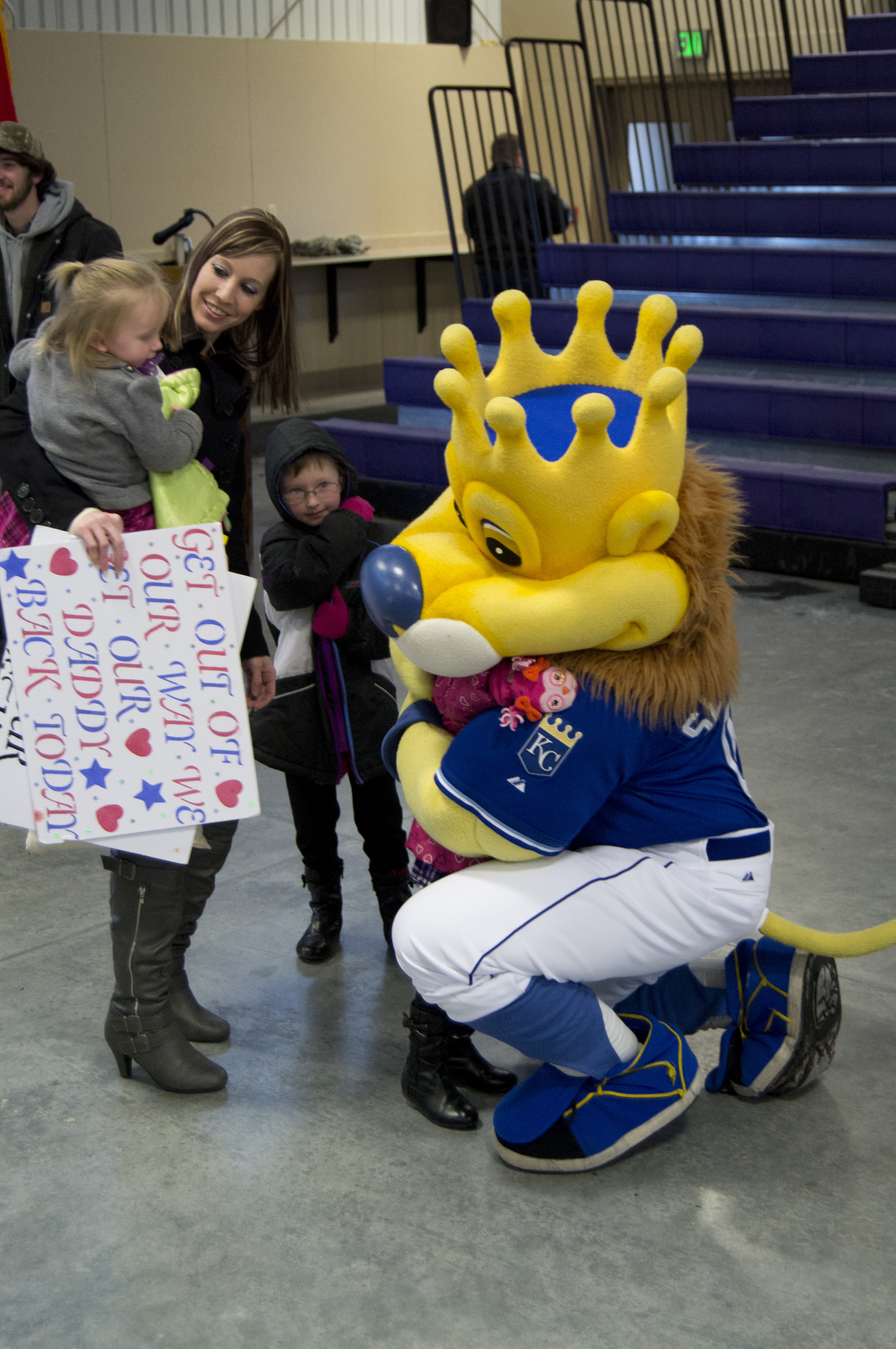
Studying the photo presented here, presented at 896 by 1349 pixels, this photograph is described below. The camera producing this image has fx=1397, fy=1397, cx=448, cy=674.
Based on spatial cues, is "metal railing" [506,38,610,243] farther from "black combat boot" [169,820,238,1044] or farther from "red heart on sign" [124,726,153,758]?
"red heart on sign" [124,726,153,758]

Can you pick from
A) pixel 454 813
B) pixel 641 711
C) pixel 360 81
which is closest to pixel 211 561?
pixel 454 813

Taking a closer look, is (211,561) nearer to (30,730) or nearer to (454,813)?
(30,730)

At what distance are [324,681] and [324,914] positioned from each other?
46 centimetres

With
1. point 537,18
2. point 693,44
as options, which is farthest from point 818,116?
point 537,18

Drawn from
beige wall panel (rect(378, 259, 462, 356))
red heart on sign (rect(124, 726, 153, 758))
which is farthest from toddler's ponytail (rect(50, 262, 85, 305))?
beige wall panel (rect(378, 259, 462, 356))

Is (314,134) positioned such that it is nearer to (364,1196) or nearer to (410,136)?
(410,136)

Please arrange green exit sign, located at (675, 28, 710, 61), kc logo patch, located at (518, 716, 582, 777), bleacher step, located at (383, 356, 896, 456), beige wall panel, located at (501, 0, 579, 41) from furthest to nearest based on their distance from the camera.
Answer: beige wall panel, located at (501, 0, 579, 41), green exit sign, located at (675, 28, 710, 61), bleacher step, located at (383, 356, 896, 456), kc logo patch, located at (518, 716, 582, 777)

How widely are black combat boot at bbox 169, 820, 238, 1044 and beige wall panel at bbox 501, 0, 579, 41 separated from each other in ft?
32.8

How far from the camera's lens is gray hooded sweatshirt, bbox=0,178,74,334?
4.27m

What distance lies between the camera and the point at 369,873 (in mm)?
2719

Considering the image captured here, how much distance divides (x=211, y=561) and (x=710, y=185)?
278 inches

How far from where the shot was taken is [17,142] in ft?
13.6

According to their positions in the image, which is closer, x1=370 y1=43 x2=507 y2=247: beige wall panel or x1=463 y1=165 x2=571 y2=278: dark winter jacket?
x1=463 y1=165 x2=571 y2=278: dark winter jacket

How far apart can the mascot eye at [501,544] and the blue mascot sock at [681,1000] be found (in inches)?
28.1
